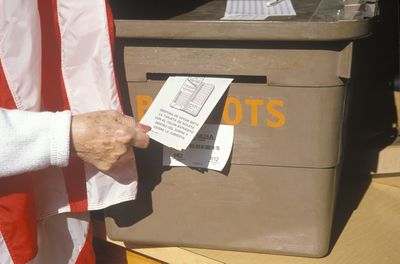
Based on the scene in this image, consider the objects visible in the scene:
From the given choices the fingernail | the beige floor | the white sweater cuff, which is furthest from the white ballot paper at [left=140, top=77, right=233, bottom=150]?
the beige floor

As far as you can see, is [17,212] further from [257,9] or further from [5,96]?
[257,9]

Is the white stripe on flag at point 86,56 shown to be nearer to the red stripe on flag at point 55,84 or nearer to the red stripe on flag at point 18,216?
the red stripe on flag at point 55,84

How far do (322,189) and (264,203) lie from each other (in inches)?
4.1

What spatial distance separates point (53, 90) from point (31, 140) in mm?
147

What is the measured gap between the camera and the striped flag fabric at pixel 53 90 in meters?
0.77

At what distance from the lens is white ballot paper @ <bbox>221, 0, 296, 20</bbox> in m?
0.95

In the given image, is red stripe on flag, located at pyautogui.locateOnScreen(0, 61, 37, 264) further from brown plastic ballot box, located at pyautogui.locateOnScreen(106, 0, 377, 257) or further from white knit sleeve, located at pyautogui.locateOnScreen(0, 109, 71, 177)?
brown plastic ballot box, located at pyautogui.locateOnScreen(106, 0, 377, 257)

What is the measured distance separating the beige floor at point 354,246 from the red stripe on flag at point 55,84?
18 cm

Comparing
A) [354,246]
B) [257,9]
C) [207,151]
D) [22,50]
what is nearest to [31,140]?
[22,50]

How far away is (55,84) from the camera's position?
86cm

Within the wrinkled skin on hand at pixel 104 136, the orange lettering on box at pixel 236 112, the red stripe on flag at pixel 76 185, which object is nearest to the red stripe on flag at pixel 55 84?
the red stripe on flag at pixel 76 185

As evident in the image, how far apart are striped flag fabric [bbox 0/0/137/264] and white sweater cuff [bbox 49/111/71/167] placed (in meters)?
0.08

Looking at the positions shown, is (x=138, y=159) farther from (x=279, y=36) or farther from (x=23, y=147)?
(x=279, y=36)

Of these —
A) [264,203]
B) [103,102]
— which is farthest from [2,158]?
[264,203]
